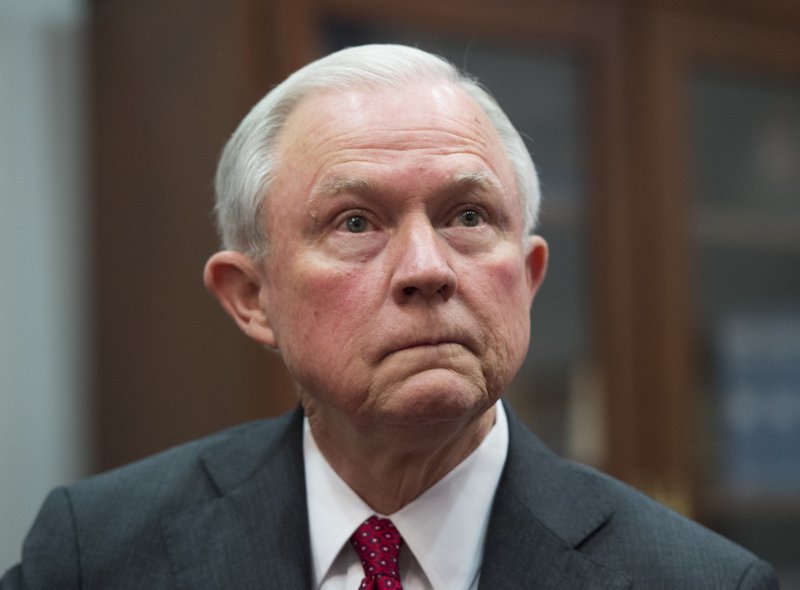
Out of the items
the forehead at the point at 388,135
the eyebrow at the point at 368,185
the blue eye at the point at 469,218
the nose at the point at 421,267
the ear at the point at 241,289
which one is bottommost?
the ear at the point at 241,289

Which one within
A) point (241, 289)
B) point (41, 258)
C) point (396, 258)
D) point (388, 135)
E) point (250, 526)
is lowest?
point (41, 258)

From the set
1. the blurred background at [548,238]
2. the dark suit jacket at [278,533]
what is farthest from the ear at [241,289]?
the blurred background at [548,238]

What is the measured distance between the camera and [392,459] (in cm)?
119

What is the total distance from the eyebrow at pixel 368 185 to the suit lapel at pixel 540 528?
1.04 ft

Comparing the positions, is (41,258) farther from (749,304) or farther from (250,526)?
(749,304)

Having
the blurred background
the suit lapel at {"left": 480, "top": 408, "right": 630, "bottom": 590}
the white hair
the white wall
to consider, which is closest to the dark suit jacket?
the suit lapel at {"left": 480, "top": 408, "right": 630, "bottom": 590}

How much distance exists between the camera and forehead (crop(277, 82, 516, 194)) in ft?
3.73

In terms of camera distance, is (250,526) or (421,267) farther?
(250,526)

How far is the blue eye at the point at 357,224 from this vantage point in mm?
1143

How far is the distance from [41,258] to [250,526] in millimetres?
1244

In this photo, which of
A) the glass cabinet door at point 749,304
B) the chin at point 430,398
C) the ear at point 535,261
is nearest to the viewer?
the chin at point 430,398

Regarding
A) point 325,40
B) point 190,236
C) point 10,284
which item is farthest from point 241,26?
point 10,284

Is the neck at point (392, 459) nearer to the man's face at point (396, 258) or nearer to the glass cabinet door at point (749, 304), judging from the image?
the man's face at point (396, 258)

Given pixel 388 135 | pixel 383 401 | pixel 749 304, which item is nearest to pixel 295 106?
pixel 388 135
